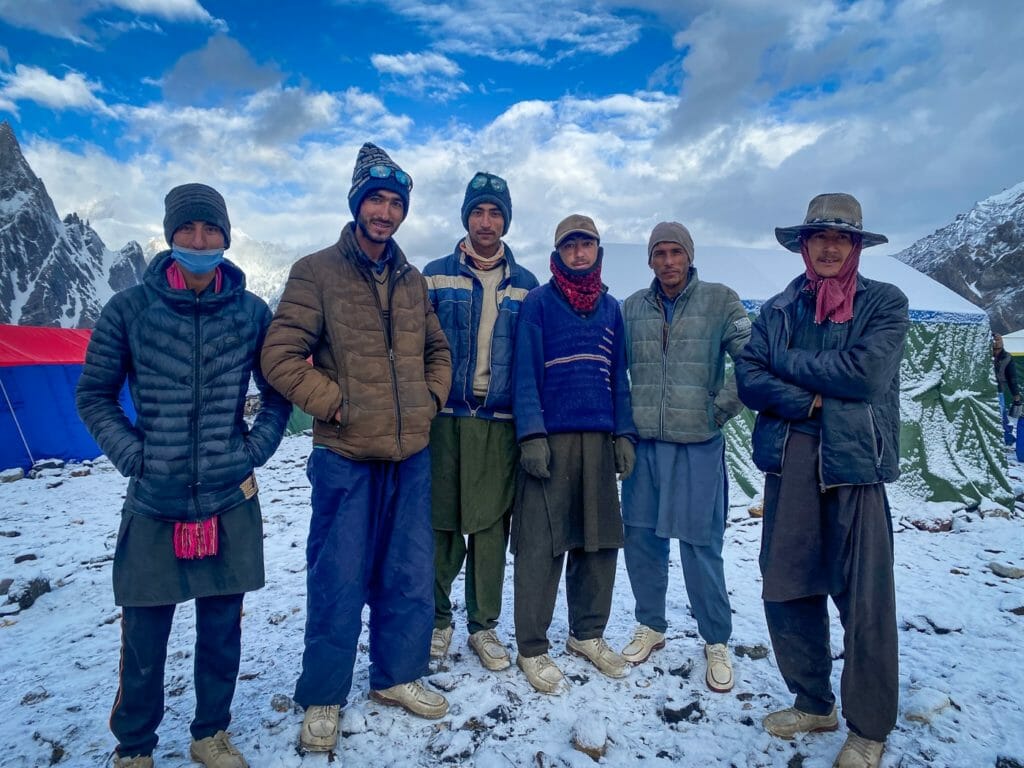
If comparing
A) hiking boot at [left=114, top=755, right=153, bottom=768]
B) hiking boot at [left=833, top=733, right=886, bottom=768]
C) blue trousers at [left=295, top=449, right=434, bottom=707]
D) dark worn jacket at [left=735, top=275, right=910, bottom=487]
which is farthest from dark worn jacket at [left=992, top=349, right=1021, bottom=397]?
hiking boot at [left=114, top=755, right=153, bottom=768]

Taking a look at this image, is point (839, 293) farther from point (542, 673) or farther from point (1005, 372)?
point (1005, 372)

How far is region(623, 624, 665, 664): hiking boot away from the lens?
346 centimetres

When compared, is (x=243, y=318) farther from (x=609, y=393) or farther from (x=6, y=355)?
(x=6, y=355)

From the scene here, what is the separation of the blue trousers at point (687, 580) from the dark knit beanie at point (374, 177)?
244 cm

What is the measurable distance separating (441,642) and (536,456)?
4.53 ft

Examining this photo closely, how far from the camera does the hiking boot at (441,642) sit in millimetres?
3494

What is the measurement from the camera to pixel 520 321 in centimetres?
342

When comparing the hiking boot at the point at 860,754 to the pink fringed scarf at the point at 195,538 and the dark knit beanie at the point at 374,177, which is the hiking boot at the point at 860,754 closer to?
the pink fringed scarf at the point at 195,538

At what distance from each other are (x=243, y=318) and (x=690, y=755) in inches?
116

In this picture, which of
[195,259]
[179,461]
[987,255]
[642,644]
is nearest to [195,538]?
[179,461]

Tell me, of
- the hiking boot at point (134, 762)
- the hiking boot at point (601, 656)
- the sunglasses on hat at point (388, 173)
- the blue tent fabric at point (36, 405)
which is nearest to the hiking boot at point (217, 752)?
the hiking boot at point (134, 762)

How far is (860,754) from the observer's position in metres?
2.52

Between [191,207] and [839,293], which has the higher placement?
[191,207]

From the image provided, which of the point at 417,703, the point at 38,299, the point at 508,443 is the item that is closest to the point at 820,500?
the point at 508,443
